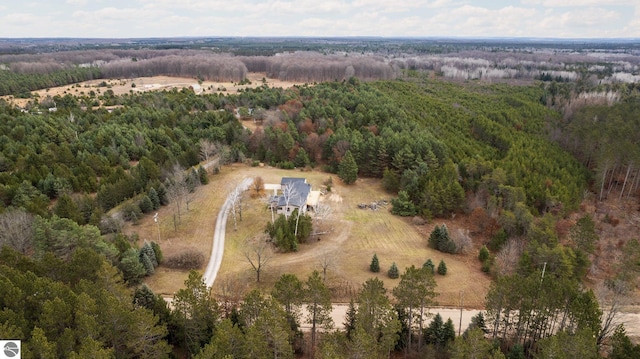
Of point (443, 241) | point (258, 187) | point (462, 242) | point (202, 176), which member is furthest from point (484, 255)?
point (202, 176)

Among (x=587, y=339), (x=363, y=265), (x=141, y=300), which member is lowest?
(x=363, y=265)

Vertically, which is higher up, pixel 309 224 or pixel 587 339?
pixel 587 339

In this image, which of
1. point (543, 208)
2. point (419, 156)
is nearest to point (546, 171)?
point (543, 208)

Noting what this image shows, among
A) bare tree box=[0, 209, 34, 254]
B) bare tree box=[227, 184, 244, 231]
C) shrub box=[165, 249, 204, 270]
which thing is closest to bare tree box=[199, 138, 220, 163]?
bare tree box=[227, 184, 244, 231]

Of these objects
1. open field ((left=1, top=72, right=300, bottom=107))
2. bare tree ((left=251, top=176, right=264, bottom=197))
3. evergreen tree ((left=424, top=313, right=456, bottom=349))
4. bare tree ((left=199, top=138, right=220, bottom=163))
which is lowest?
evergreen tree ((left=424, top=313, right=456, bottom=349))

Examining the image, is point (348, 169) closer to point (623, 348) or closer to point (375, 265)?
point (375, 265)

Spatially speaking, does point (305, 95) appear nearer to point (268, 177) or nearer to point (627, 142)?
point (268, 177)

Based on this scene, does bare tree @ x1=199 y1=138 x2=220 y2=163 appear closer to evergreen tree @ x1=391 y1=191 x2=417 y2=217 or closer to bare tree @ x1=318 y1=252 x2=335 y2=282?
evergreen tree @ x1=391 y1=191 x2=417 y2=217
